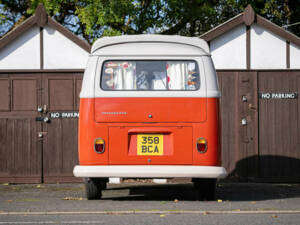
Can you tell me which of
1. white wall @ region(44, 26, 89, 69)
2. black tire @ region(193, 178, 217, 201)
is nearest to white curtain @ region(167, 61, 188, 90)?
black tire @ region(193, 178, 217, 201)

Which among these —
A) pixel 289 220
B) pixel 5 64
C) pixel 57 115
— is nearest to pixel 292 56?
pixel 57 115

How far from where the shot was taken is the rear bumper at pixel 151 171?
9109 mm

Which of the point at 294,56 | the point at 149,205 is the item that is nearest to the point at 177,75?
the point at 149,205

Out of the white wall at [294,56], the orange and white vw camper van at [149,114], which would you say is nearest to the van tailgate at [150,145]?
the orange and white vw camper van at [149,114]

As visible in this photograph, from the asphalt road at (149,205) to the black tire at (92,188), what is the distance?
0.15m

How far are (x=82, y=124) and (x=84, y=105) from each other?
280 millimetres

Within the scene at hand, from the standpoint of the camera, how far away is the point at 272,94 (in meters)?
14.0

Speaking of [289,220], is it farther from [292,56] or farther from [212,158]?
[292,56]

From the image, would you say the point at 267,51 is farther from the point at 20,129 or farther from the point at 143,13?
the point at 143,13

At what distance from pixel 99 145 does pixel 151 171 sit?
851mm

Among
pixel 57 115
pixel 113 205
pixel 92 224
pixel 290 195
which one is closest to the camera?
pixel 92 224

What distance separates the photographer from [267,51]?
1434cm

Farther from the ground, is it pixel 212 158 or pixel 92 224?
pixel 212 158

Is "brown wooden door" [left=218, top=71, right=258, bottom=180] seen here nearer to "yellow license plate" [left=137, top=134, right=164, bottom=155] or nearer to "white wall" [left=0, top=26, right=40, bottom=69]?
"white wall" [left=0, top=26, right=40, bottom=69]
